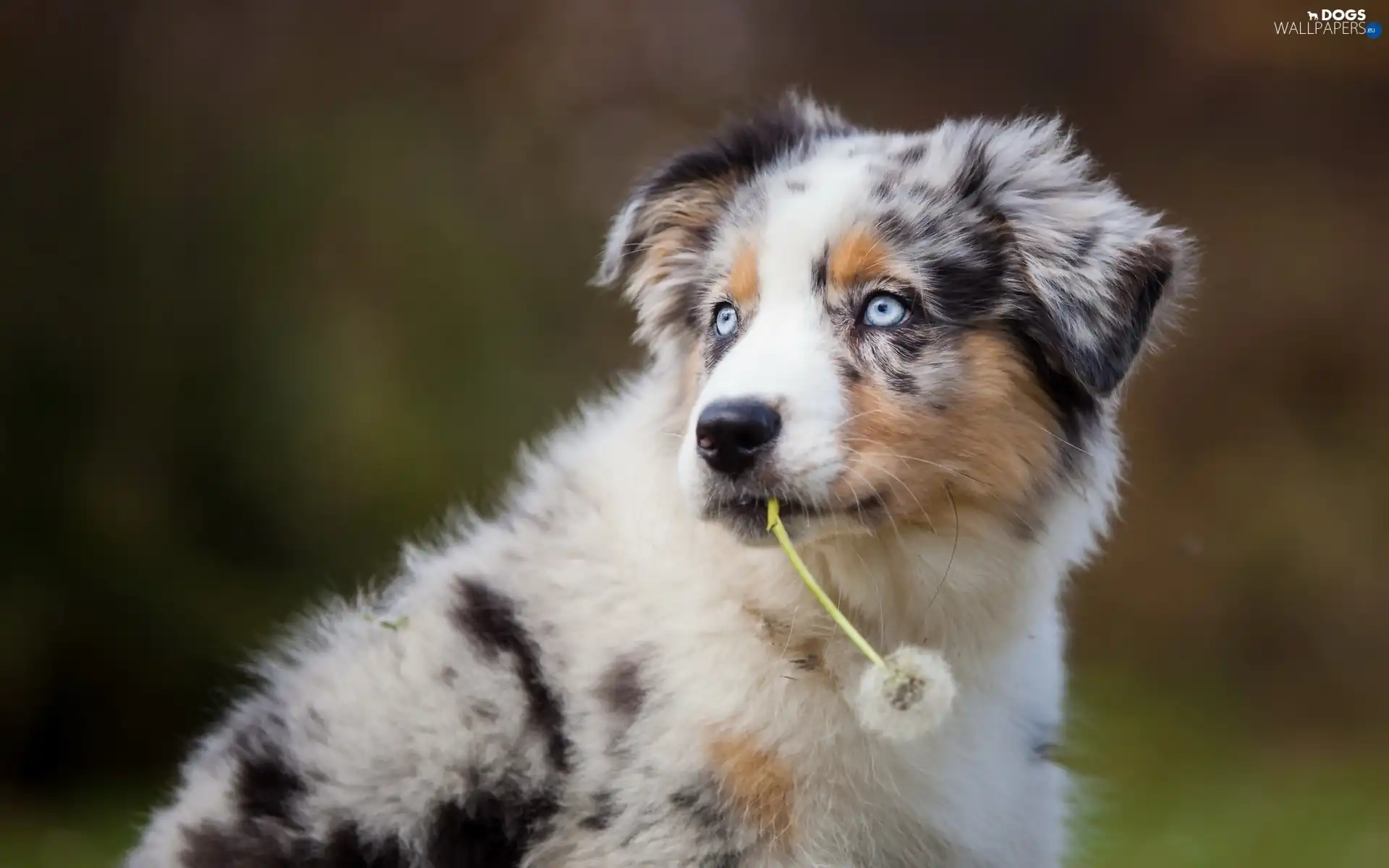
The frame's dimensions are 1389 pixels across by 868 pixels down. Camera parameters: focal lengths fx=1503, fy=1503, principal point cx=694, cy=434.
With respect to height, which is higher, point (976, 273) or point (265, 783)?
point (976, 273)

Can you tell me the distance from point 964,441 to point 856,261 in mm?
423

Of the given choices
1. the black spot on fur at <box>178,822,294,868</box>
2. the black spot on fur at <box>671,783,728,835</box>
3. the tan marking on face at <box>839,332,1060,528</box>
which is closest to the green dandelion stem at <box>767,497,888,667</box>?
the tan marking on face at <box>839,332,1060,528</box>

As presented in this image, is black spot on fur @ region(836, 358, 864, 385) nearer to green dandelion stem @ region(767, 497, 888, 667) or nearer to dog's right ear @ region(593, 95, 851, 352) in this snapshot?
green dandelion stem @ region(767, 497, 888, 667)

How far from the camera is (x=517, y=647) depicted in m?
3.08

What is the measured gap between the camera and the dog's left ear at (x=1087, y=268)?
9.88 feet

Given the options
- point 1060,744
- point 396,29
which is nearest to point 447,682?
point 1060,744

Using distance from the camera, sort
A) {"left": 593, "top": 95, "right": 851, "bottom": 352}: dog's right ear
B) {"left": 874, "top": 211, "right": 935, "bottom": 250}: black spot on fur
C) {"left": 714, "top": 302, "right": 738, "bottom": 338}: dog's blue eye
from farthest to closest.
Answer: {"left": 593, "top": 95, "right": 851, "bottom": 352}: dog's right ear < {"left": 714, "top": 302, "right": 738, "bottom": 338}: dog's blue eye < {"left": 874, "top": 211, "right": 935, "bottom": 250}: black spot on fur

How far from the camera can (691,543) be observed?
313 cm

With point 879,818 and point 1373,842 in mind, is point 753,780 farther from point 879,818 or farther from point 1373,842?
point 1373,842

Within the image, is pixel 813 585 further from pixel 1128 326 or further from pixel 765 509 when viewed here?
pixel 1128 326

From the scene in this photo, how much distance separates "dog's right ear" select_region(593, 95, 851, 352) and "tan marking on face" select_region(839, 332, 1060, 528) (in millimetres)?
711

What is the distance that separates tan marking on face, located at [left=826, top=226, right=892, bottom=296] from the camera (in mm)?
3041

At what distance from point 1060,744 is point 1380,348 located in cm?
361

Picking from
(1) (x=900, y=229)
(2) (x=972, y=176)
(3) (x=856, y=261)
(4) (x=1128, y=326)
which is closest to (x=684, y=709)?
(3) (x=856, y=261)
